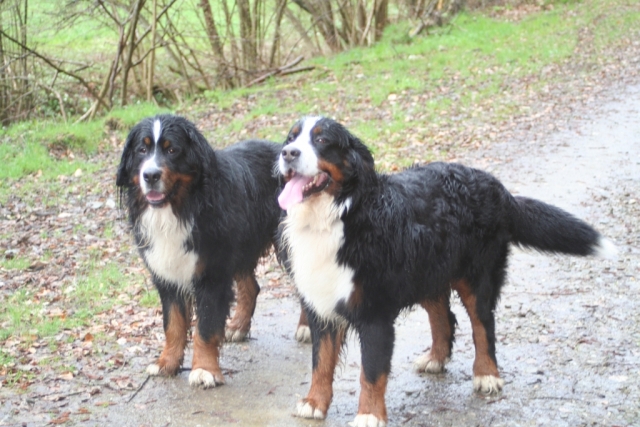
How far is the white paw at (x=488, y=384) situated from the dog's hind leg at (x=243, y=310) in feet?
6.48

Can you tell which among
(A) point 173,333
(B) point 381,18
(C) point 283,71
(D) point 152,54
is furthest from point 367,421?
(B) point 381,18

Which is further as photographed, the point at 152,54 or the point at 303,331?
the point at 152,54

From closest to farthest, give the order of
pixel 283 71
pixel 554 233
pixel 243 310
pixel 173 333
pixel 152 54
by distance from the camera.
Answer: pixel 554 233 → pixel 173 333 → pixel 243 310 → pixel 152 54 → pixel 283 71

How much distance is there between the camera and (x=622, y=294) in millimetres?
6301

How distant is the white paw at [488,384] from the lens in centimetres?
Result: 480

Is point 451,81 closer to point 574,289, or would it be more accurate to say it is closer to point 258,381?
point 574,289

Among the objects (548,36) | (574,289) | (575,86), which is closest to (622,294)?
(574,289)

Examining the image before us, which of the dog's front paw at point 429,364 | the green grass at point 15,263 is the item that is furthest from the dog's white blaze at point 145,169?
the green grass at point 15,263

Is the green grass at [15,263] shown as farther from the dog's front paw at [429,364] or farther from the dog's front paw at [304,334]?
the dog's front paw at [429,364]

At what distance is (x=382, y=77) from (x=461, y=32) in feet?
18.3

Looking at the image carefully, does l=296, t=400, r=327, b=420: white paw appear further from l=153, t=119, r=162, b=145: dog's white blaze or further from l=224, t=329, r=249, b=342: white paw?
l=153, t=119, r=162, b=145: dog's white blaze

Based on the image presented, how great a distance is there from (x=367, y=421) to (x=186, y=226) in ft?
5.76

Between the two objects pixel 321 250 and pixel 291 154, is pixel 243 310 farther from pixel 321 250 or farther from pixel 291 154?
pixel 291 154

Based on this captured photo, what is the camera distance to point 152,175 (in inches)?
186
